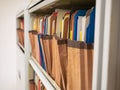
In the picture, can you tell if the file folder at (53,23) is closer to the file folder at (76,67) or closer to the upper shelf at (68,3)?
the upper shelf at (68,3)

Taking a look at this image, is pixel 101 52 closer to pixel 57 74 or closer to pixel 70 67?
pixel 70 67

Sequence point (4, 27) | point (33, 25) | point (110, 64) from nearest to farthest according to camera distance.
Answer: point (110, 64) < point (33, 25) < point (4, 27)

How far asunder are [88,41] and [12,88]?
3.08 m

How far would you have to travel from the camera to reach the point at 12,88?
3.26 meters

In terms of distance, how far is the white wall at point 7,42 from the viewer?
10.4 feet

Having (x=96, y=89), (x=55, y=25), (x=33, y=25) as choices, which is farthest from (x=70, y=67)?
(x=33, y=25)

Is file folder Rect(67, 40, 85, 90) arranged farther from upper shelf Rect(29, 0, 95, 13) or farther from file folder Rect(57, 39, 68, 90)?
upper shelf Rect(29, 0, 95, 13)

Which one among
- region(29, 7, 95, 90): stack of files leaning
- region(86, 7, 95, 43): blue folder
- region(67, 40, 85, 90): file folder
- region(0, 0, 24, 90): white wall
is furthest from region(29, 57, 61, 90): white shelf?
region(0, 0, 24, 90): white wall

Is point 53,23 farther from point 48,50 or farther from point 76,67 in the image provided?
point 76,67

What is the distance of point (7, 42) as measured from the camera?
322 cm

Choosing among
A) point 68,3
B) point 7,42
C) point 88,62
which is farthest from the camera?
point 7,42

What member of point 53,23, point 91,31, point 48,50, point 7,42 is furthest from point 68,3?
point 7,42

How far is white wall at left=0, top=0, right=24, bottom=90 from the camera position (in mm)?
3157

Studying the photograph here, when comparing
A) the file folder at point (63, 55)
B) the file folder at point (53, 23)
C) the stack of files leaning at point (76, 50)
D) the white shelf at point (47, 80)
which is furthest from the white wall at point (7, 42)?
the file folder at point (63, 55)
